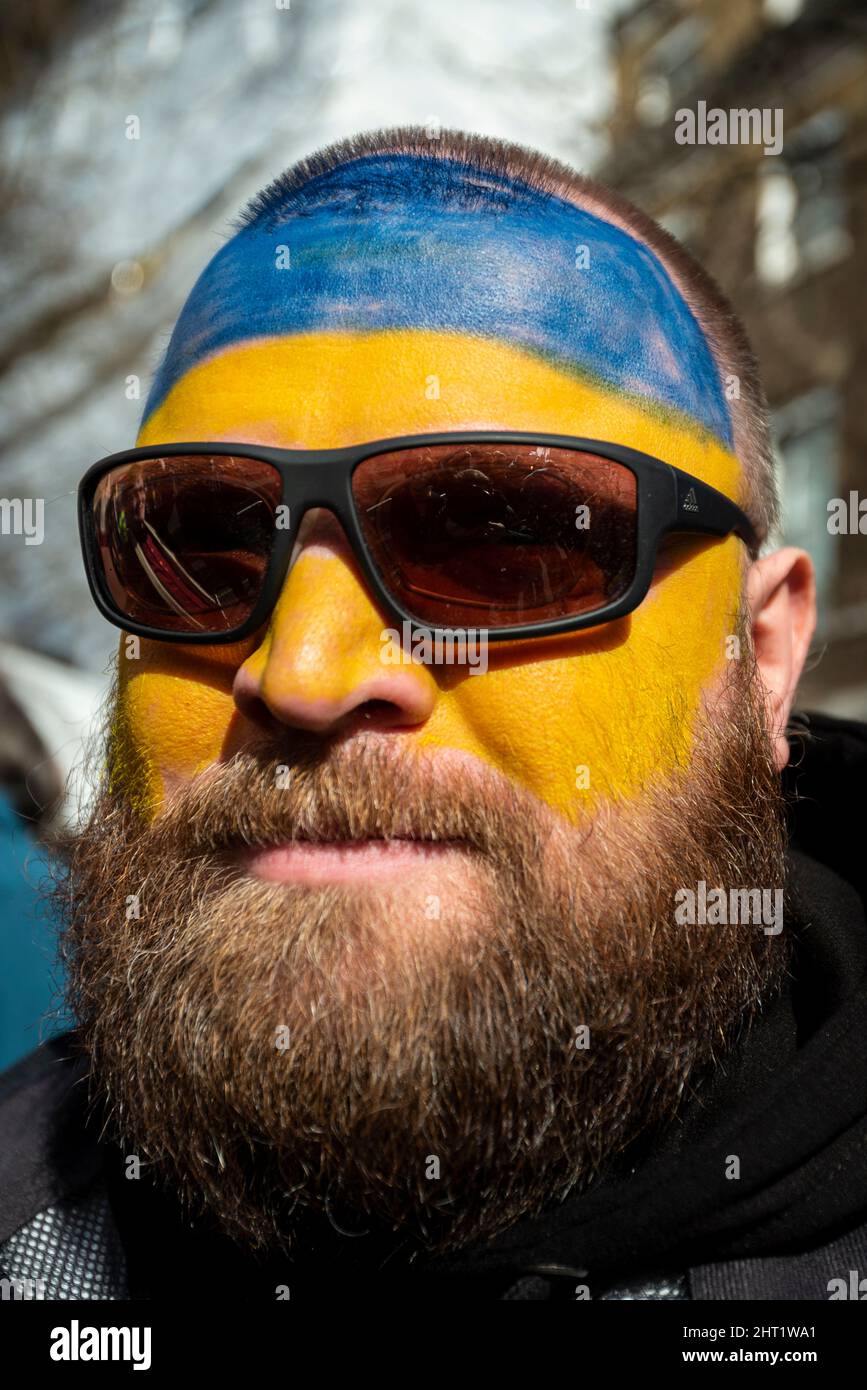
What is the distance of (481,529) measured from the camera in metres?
1.60

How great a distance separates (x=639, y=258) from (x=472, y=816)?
3.61ft

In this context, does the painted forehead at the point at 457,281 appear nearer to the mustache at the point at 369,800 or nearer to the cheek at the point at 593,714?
the cheek at the point at 593,714

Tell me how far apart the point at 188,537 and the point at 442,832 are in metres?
0.63

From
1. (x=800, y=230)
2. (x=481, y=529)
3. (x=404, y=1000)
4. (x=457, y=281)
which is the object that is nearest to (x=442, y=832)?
(x=404, y=1000)

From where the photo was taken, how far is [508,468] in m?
1.58

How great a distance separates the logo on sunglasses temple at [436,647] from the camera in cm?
155

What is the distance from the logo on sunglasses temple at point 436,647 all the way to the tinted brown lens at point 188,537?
24 cm

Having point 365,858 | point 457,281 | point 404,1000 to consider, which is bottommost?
point 404,1000

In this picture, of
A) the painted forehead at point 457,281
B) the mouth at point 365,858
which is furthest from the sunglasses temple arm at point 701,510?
the mouth at point 365,858

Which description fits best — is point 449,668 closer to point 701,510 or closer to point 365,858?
point 365,858

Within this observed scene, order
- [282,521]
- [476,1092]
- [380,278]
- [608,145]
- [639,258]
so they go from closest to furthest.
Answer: [476,1092] < [282,521] < [380,278] < [639,258] < [608,145]

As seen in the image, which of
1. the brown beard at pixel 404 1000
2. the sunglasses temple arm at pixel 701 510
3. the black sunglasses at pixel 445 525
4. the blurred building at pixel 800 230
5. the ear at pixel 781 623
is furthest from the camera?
the blurred building at pixel 800 230
